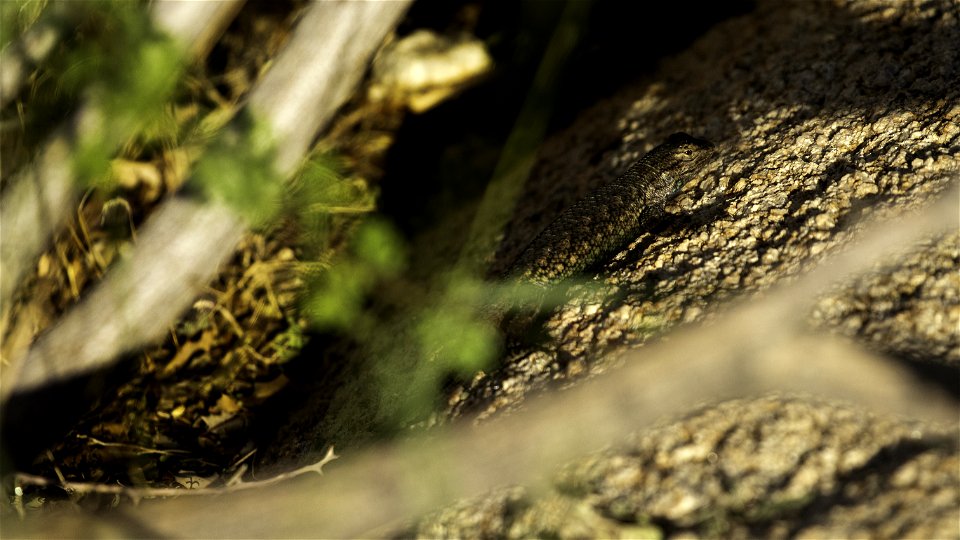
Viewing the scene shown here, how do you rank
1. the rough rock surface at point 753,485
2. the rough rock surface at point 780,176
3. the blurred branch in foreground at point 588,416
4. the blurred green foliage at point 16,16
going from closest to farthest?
the rough rock surface at point 753,485 < the blurred branch in foreground at point 588,416 < the rough rock surface at point 780,176 < the blurred green foliage at point 16,16

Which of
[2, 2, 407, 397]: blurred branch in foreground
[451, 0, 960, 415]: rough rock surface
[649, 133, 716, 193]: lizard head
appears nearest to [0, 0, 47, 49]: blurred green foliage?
[2, 2, 407, 397]: blurred branch in foreground

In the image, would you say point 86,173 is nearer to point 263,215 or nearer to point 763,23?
point 263,215

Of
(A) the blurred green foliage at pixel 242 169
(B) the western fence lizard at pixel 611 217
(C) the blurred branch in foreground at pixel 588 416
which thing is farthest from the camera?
(A) the blurred green foliage at pixel 242 169

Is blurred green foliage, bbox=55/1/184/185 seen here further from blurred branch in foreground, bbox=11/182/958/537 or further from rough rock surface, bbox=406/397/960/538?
rough rock surface, bbox=406/397/960/538

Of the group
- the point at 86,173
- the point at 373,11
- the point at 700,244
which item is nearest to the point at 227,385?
the point at 86,173

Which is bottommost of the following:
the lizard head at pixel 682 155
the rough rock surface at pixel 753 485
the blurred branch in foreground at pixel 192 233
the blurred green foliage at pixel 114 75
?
the rough rock surface at pixel 753 485

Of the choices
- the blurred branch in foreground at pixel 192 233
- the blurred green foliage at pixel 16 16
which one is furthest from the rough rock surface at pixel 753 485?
the blurred green foliage at pixel 16 16

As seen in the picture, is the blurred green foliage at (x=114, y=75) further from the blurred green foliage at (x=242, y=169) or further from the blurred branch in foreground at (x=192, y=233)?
the blurred green foliage at (x=242, y=169)
